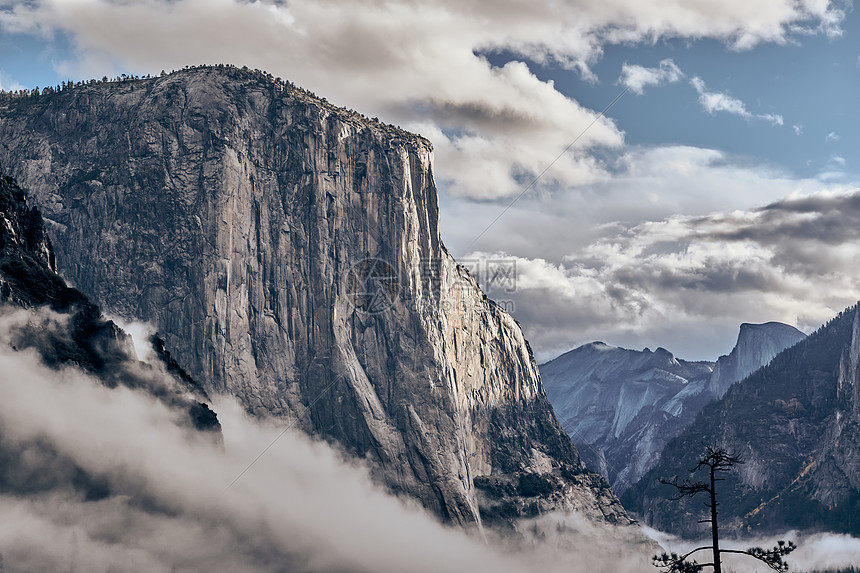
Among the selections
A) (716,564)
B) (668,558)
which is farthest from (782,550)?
(668,558)

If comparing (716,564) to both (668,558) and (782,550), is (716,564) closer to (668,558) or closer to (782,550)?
(782,550)

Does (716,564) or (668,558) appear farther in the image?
(668,558)

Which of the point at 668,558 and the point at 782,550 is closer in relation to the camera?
the point at 782,550

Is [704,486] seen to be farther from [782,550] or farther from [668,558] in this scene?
[668,558]

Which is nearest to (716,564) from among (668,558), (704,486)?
(704,486)

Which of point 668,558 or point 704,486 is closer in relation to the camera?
point 704,486

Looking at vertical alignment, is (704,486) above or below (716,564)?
above
